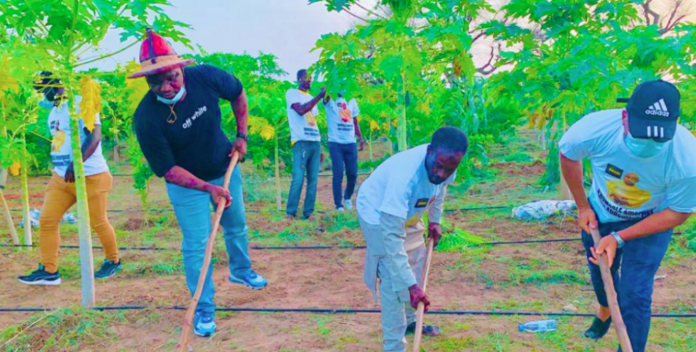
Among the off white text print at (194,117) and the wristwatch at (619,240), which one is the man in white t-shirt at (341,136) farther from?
the wristwatch at (619,240)

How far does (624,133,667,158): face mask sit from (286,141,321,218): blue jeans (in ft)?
15.1

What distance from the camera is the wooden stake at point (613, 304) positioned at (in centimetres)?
252

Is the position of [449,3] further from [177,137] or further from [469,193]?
[469,193]

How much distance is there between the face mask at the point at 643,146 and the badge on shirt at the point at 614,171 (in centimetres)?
17

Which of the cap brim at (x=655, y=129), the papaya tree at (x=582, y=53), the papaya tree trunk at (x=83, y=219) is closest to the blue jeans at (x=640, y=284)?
the cap brim at (x=655, y=129)

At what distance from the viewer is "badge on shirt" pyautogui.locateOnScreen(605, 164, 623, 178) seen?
2755 mm

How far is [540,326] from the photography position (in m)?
3.48

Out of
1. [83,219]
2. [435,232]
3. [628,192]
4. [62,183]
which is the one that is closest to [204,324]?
[83,219]

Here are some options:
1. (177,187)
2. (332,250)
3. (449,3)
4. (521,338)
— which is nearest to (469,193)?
(332,250)

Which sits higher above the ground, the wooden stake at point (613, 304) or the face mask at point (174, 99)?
the face mask at point (174, 99)

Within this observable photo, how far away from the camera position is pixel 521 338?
338 centimetres

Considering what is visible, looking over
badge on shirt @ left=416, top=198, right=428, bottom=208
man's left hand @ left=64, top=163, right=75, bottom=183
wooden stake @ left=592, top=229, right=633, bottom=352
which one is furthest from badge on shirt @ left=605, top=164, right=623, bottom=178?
man's left hand @ left=64, top=163, right=75, bottom=183

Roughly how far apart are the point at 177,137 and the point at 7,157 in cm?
285

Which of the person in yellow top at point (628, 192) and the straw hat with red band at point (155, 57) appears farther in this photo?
the straw hat with red band at point (155, 57)
